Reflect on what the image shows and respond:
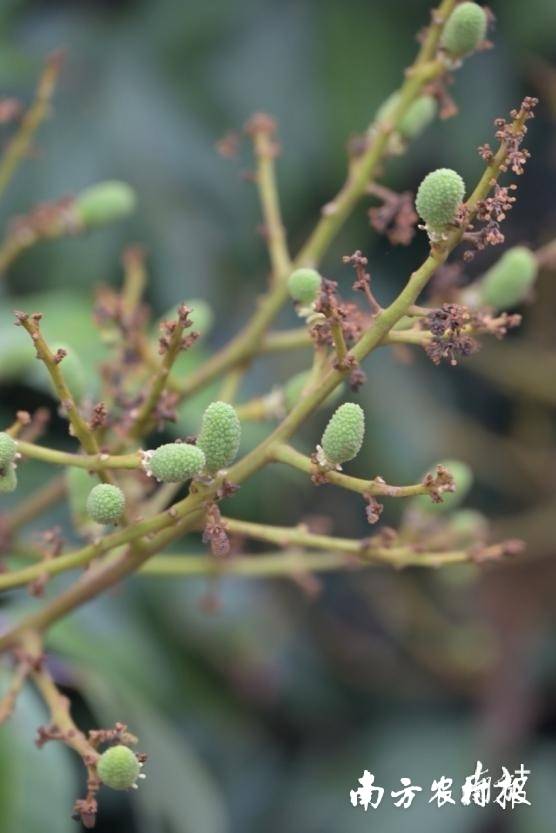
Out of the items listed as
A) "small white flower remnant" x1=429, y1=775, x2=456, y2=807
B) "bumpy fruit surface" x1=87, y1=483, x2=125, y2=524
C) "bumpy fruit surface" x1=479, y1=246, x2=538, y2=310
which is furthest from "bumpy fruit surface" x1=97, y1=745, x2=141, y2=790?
"small white flower remnant" x1=429, y1=775, x2=456, y2=807

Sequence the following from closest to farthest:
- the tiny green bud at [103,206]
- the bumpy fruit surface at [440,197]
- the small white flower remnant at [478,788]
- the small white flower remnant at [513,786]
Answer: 1. the bumpy fruit surface at [440,197]
2. the tiny green bud at [103,206]
3. the small white flower remnant at [478,788]
4. the small white flower remnant at [513,786]

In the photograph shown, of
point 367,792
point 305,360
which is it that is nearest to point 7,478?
point 367,792

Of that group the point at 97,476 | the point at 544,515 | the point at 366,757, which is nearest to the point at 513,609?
the point at 544,515

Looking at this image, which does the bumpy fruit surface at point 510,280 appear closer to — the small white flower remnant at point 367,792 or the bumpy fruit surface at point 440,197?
the bumpy fruit surface at point 440,197

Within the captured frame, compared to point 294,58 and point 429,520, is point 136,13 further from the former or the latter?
point 429,520

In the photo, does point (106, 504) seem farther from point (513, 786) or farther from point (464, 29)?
point (513, 786)

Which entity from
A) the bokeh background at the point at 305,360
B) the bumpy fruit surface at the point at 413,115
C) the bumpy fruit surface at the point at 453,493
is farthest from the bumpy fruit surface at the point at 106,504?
the bokeh background at the point at 305,360
